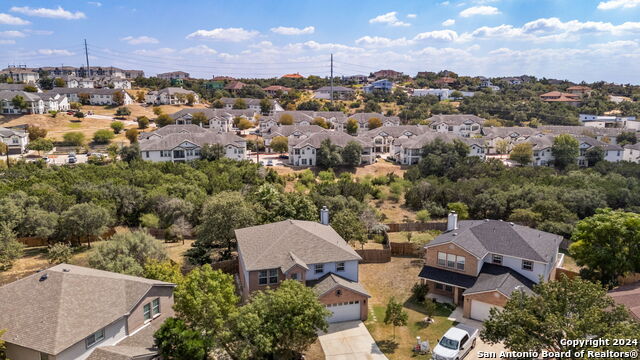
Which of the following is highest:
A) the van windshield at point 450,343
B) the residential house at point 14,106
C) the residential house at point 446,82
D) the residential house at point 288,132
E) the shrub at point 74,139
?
the residential house at point 446,82

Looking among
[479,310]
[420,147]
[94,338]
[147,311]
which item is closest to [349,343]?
[479,310]

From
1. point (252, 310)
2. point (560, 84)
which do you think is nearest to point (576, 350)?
point (252, 310)

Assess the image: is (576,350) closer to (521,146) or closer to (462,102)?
(521,146)

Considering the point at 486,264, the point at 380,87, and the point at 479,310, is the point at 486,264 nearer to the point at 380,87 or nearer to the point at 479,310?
the point at 479,310

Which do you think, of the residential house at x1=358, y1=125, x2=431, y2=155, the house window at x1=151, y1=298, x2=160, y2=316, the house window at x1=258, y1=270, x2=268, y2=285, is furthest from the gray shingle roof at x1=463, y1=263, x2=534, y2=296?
the residential house at x1=358, y1=125, x2=431, y2=155

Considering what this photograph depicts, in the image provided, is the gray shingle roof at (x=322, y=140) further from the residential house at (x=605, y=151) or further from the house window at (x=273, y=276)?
the house window at (x=273, y=276)

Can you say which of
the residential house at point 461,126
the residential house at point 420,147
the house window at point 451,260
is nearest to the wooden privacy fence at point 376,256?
the house window at point 451,260

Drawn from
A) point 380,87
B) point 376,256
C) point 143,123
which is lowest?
point 376,256
